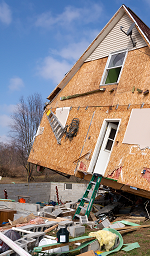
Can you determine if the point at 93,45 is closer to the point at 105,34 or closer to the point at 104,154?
the point at 105,34

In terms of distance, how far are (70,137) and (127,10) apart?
6971 millimetres

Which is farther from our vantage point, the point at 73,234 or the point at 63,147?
the point at 63,147

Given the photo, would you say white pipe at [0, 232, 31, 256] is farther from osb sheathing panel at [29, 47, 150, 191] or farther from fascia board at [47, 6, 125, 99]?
fascia board at [47, 6, 125, 99]

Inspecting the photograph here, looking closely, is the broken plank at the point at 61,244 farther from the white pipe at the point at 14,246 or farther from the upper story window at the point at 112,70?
the upper story window at the point at 112,70

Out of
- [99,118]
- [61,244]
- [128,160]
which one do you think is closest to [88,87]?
[99,118]

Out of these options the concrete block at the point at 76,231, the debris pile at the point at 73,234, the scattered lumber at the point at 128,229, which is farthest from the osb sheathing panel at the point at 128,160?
the concrete block at the point at 76,231

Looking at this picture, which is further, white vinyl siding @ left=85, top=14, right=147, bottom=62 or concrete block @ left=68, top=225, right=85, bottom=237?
white vinyl siding @ left=85, top=14, right=147, bottom=62

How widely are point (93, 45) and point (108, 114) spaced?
14.8 ft

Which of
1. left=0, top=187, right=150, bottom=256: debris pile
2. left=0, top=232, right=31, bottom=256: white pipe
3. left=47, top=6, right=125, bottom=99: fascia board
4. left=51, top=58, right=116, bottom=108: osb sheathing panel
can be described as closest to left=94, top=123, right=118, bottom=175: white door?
left=51, top=58, right=116, bottom=108: osb sheathing panel

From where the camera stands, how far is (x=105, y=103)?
10.5 meters

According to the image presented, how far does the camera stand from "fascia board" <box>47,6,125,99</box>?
433 inches

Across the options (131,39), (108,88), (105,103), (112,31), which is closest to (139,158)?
(105,103)

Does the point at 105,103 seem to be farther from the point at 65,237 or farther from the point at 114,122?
the point at 65,237

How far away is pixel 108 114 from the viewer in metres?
10.1
